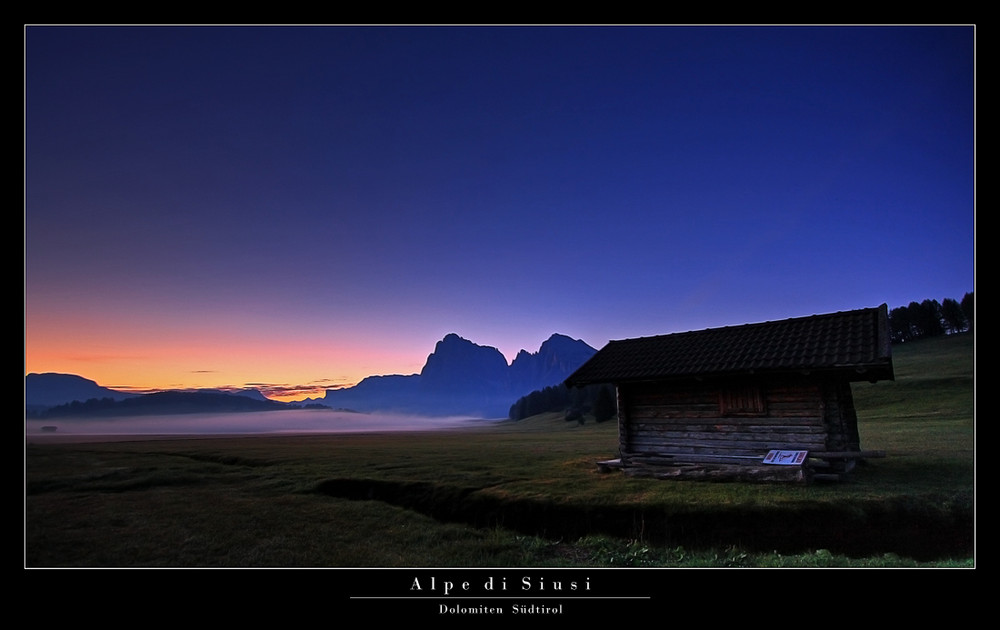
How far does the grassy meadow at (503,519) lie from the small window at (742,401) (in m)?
2.73

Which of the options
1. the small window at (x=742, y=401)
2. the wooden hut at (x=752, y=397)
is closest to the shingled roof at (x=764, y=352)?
the wooden hut at (x=752, y=397)

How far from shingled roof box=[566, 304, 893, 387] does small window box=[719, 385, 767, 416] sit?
974 mm

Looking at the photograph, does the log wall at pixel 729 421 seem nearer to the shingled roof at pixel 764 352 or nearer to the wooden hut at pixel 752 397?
the wooden hut at pixel 752 397

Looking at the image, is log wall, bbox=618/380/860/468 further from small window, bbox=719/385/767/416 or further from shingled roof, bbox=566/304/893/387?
shingled roof, bbox=566/304/893/387

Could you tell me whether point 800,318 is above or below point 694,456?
above

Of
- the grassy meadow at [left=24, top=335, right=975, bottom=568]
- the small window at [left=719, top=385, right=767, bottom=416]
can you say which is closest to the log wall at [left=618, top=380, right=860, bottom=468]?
the small window at [left=719, top=385, right=767, bottom=416]

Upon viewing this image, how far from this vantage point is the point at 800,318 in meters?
16.6

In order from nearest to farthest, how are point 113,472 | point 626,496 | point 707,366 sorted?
1. point 626,496
2. point 707,366
3. point 113,472

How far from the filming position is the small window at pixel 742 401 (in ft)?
49.6

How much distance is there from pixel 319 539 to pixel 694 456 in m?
12.0

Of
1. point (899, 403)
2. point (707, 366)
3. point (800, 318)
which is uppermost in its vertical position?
point (800, 318)

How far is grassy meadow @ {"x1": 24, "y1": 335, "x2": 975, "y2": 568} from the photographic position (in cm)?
882
